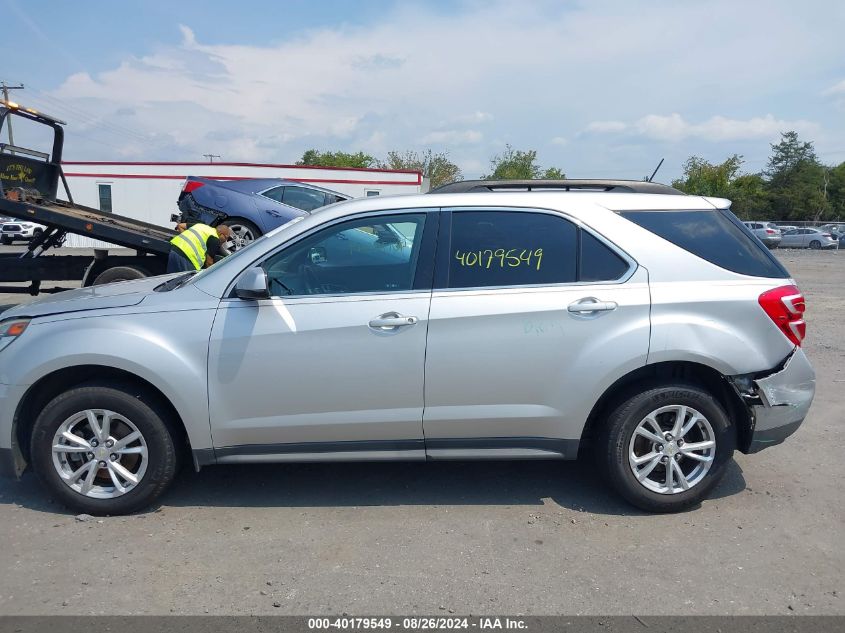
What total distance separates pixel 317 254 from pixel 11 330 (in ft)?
6.02

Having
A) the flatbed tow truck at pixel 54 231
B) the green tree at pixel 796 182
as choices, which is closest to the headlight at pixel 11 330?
the flatbed tow truck at pixel 54 231

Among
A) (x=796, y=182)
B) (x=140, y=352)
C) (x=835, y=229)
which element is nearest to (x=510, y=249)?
(x=140, y=352)

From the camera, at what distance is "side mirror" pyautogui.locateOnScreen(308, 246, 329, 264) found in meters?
4.00

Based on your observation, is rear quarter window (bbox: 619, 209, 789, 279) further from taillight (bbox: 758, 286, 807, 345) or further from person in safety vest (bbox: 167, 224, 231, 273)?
person in safety vest (bbox: 167, 224, 231, 273)

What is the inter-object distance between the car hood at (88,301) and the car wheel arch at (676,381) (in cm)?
281

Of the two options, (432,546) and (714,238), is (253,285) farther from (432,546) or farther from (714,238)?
(714,238)

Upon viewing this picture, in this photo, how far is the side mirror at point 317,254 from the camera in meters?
4.00

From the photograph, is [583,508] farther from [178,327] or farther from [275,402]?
[178,327]

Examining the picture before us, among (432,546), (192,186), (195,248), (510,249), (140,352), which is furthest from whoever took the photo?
A: (192,186)

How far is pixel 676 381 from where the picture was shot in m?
3.95

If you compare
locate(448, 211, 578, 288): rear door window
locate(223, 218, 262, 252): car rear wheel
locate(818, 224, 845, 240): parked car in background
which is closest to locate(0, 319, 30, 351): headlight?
locate(448, 211, 578, 288): rear door window

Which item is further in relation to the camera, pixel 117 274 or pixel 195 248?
pixel 117 274

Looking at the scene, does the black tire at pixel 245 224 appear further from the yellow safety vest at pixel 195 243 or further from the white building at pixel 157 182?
the white building at pixel 157 182

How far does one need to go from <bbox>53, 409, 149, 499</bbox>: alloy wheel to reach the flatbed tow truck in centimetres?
518
